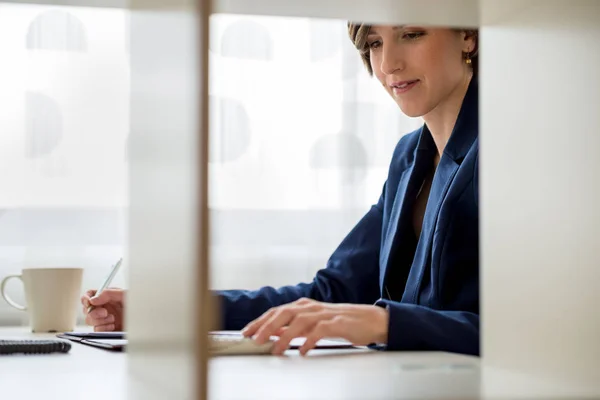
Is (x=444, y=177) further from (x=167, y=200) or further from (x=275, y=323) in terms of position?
(x=167, y=200)

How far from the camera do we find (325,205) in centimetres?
232

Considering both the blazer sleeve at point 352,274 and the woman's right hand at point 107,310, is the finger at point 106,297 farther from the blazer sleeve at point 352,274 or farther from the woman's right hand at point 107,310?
the blazer sleeve at point 352,274

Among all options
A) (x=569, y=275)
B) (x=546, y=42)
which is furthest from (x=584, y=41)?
(x=569, y=275)

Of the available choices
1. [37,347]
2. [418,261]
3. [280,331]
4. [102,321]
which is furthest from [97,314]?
[280,331]

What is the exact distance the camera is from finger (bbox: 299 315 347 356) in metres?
0.85

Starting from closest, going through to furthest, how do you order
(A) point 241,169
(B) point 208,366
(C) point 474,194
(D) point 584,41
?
1. (B) point 208,366
2. (D) point 584,41
3. (C) point 474,194
4. (A) point 241,169

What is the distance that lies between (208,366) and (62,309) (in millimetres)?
1191

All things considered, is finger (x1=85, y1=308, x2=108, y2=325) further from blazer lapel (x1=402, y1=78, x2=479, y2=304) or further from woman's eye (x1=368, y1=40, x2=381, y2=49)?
woman's eye (x1=368, y1=40, x2=381, y2=49)

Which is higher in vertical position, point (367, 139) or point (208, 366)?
point (367, 139)

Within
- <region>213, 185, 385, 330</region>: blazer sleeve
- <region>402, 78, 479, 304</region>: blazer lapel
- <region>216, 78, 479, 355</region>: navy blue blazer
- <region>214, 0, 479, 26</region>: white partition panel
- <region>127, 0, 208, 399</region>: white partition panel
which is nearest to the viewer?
<region>127, 0, 208, 399</region>: white partition panel

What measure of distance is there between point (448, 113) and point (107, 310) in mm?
701

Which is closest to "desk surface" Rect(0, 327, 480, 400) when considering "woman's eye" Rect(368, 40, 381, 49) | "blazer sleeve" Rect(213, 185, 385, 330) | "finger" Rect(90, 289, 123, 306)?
"finger" Rect(90, 289, 123, 306)

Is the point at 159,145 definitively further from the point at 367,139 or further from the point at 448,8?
the point at 367,139

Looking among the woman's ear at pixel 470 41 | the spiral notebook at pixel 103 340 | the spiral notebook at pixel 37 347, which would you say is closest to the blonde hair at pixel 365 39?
the woman's ear at pixel 470 41
